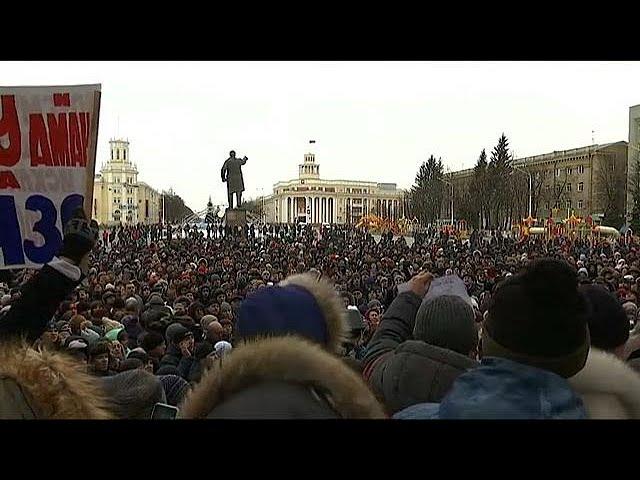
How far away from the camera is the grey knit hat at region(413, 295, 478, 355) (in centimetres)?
250

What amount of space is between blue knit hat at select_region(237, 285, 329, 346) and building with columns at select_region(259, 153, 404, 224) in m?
65.0

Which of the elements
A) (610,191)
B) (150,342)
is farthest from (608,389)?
(610,191)

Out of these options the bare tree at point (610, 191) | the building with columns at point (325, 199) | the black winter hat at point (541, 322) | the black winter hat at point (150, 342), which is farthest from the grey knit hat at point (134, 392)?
the building with columns at point (325, 199)

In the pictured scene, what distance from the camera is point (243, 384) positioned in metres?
1.44

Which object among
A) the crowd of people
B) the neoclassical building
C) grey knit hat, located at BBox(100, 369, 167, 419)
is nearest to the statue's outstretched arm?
the neoclassical building

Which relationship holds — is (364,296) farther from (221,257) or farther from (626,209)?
(626,209)

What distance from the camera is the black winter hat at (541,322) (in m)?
1.61

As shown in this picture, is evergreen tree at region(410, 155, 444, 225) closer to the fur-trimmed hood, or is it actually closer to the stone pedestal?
the stone pedestal

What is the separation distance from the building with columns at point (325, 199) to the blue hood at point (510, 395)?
65199 millimetres

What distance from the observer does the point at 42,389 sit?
1.67 meters

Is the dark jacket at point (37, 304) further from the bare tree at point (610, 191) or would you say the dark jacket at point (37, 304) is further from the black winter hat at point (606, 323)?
the bare tree at point (610, 191)

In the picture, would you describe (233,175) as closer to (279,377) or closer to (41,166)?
(41,166)

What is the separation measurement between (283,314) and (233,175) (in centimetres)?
1789
